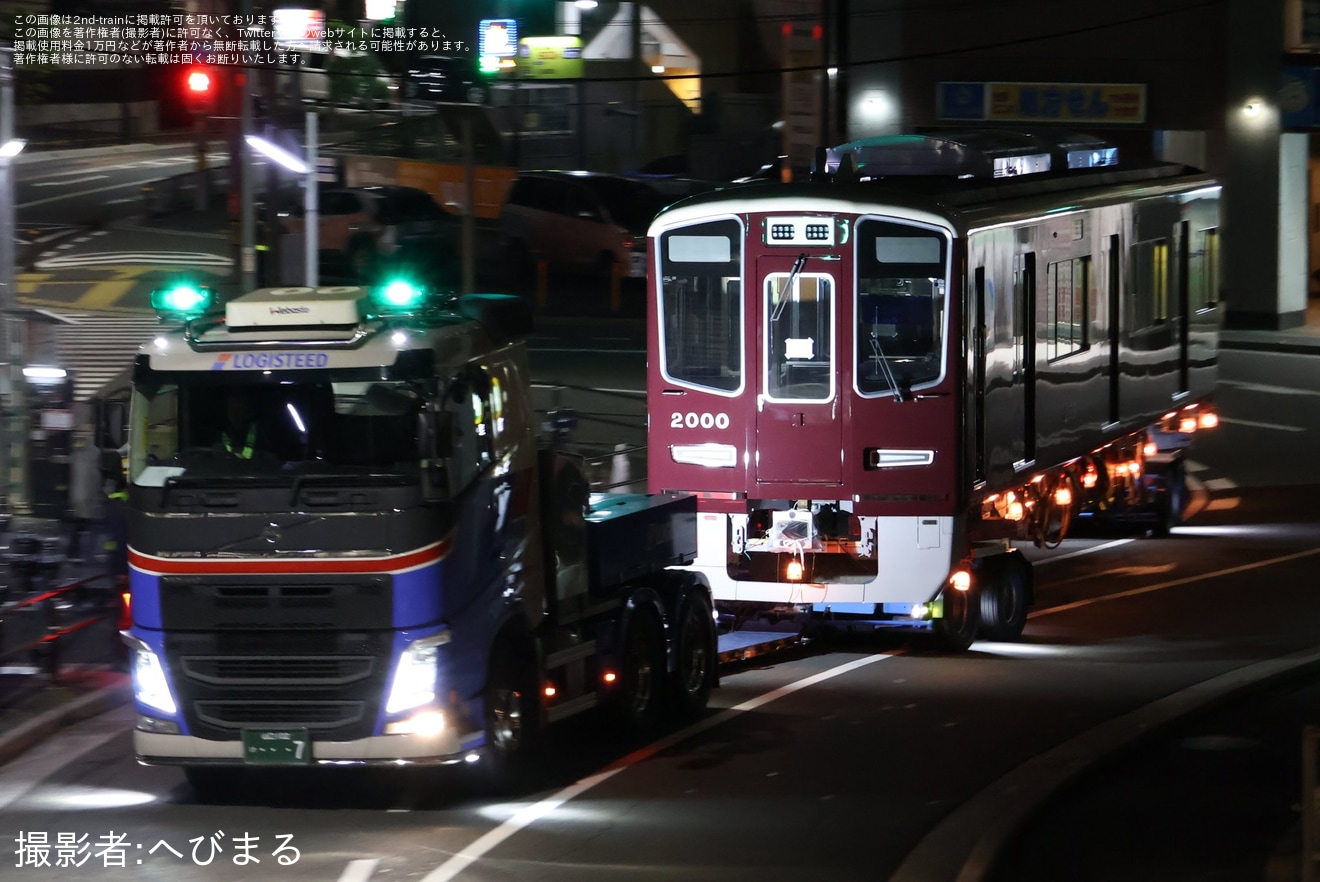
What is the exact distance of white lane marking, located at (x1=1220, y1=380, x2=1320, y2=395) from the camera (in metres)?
34.1

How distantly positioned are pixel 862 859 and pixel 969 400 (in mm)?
6217

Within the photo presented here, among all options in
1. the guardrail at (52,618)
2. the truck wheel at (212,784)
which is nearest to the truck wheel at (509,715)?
the truck wheel at (212,784)

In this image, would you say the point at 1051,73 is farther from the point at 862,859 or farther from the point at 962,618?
the point at 862,859

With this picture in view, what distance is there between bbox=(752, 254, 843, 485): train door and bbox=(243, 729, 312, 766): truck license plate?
5.79 m

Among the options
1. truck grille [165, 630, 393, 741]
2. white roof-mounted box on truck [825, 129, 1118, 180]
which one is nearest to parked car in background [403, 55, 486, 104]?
white roof-mounted box on truck [825, 129, 1118, 180]

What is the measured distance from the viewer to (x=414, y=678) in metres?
10.0

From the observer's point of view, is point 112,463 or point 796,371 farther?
point 796,371

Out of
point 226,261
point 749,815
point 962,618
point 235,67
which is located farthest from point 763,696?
point 226,261

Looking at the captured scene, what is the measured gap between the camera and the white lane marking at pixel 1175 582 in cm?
1780

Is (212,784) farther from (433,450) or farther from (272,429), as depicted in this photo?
(433,450)

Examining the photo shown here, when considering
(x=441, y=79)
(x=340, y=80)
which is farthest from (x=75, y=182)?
(x=340, y=80)

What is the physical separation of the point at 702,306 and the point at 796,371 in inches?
36.1

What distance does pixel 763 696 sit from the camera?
1374cm

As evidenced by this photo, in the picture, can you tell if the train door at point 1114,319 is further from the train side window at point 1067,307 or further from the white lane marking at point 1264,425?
the white lane marking at point 1264,425
